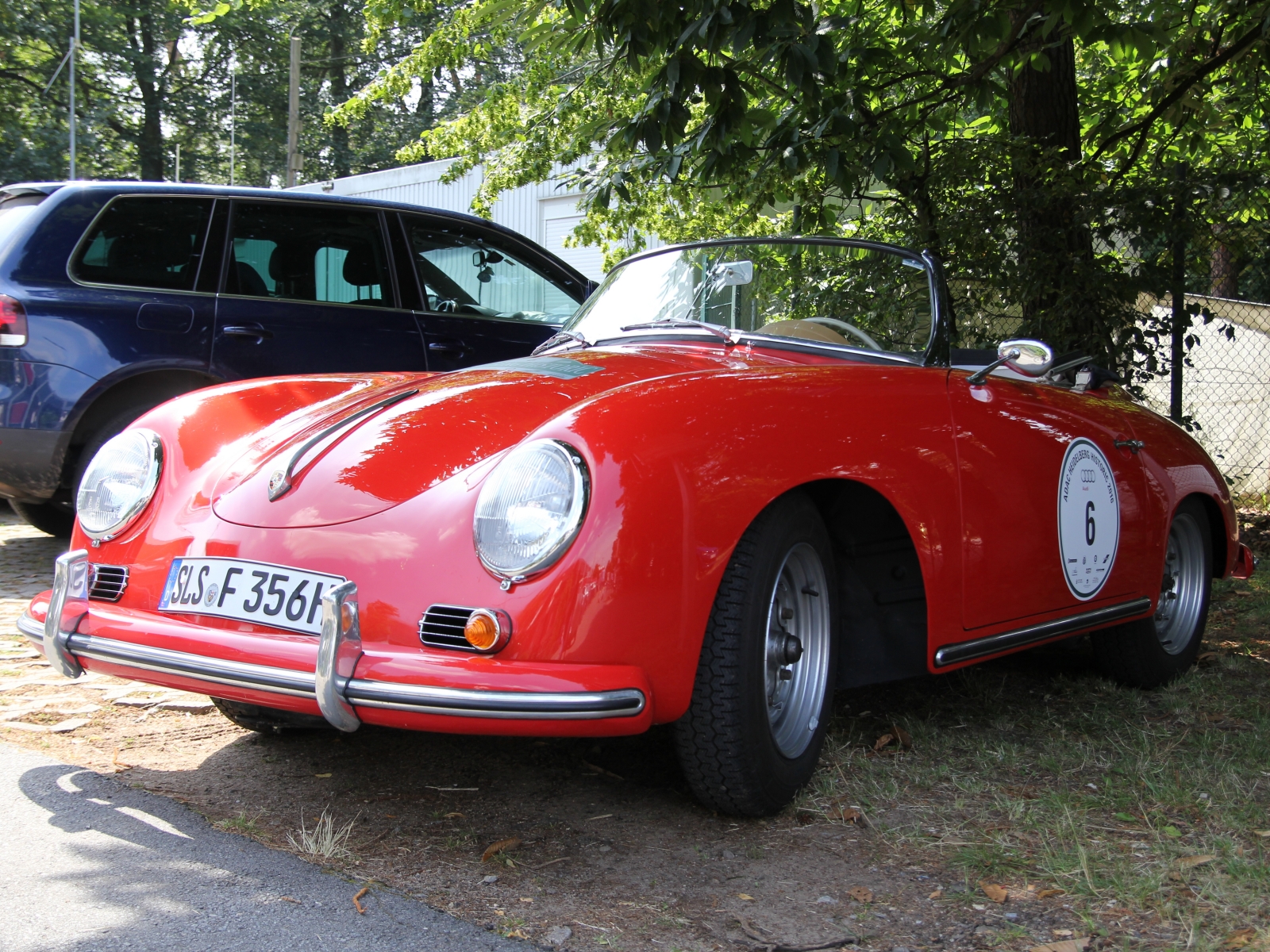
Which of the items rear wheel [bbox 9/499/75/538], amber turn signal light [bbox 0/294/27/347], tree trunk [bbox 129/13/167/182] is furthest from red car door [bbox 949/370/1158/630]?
tree trunk [bbox 129/13/167/182]

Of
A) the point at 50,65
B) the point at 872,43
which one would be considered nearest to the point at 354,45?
the point at 50,65

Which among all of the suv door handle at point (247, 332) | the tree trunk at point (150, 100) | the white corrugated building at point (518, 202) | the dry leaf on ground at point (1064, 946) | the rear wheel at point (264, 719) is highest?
the tree trunk at point (150, 100)

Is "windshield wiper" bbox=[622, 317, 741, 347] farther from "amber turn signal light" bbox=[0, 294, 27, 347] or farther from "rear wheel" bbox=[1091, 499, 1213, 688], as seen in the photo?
"amber turn signal light" bbox=[0, 294, 27, 347]

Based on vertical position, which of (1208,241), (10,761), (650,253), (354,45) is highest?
(354,45)

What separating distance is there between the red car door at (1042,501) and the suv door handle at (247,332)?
3.47m

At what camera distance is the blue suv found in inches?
194

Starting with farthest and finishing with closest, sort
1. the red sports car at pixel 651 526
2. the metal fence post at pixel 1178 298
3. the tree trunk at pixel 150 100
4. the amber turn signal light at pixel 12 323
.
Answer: the tree trunk at pixel 150 100
the metal fence post at pixel 1178 298
the amber turn signal light at pixel 12 323
the red sports car at pixel 651 526

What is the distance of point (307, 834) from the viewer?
2480mm

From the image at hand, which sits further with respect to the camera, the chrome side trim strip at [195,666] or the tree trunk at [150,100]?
the tree trunk at [150,100]

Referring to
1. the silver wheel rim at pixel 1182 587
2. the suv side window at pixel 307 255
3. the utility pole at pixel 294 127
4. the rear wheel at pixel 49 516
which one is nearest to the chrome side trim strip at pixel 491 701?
the silver wheel rim at pixel 1182 587

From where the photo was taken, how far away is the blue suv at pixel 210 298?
194 inches

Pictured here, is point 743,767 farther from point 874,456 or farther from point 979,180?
point 979,180

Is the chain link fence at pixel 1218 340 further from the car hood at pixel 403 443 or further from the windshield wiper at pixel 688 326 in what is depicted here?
the car hood at pixel 403 443

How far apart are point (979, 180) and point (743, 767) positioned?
4.99m
